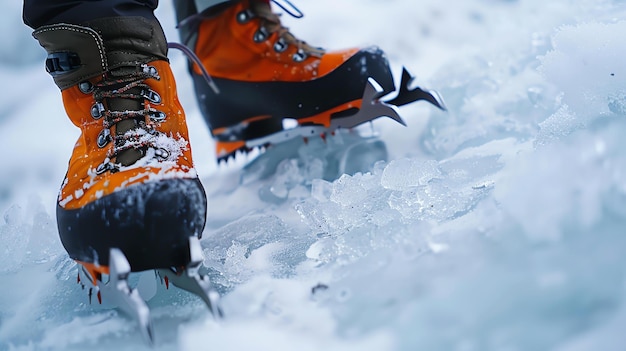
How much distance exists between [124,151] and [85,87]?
3.8 inches

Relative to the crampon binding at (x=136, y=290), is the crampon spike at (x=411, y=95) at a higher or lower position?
higher

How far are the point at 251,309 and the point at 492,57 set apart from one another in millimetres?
740

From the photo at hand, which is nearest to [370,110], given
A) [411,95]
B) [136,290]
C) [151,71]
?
[411,95]

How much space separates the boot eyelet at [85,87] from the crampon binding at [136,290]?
0.61 feet

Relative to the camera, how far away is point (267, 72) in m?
0.93

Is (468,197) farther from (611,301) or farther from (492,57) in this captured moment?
(492,57)

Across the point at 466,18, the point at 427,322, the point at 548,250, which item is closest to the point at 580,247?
the point at 548,250

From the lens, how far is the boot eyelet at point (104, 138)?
62 centimetres

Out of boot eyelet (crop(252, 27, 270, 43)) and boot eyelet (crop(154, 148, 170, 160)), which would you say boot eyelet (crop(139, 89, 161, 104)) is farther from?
boot eyelet (crop(252, 27, 270, 43))

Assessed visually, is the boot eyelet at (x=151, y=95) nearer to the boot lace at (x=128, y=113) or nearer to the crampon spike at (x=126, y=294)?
the boot lace at (x=128, y=113)

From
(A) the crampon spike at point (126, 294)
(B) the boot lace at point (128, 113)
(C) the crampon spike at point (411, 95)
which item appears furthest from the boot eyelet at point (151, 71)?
(C) the crampon spike at point (411, 95)

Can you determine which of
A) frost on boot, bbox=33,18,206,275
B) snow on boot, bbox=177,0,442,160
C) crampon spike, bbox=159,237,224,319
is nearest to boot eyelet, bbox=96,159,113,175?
frost on boot, bbox=33,18,206,275

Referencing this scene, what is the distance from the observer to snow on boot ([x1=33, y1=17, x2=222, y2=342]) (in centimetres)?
54

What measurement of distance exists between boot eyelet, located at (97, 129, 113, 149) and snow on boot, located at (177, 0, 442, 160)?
35cm
